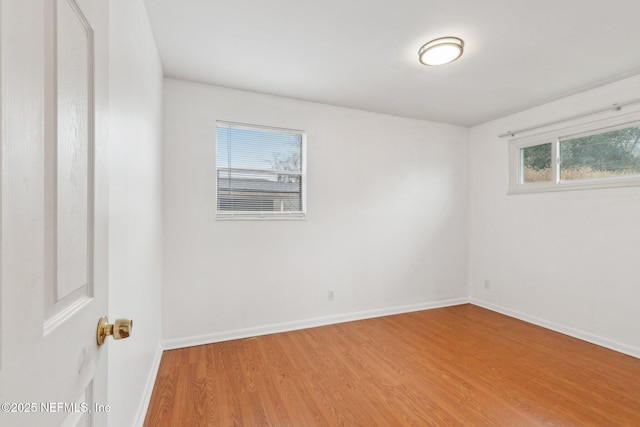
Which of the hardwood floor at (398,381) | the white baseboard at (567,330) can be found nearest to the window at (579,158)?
the white baseboard at (567,330)

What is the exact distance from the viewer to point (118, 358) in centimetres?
129

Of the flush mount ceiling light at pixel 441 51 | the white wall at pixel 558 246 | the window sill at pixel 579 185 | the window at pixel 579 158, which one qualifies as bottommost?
the white wall at pixel 558 246

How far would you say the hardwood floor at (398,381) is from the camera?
1816 mm

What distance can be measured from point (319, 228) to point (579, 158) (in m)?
2.97

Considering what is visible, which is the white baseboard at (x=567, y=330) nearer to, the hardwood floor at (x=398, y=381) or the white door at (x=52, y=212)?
the hardwood floor at (x=398, y=381)

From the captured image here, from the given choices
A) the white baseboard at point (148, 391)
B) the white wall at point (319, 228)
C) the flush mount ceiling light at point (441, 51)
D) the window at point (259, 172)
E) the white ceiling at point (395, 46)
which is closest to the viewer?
the white baseboard at point (148, 391)

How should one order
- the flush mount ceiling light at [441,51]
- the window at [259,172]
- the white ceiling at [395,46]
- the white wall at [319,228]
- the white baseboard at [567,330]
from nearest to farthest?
the white ceiling at [395,46]
the flush mount ceiling light at [441,51]
the white baseboard at [567,330]
the white wall at [319,228]
the window at [259,172]

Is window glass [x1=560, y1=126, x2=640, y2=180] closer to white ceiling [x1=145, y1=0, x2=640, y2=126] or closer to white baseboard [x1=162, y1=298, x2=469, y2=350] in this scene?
white ceiling [x1=145, y1=0, x2=640, y2=126]

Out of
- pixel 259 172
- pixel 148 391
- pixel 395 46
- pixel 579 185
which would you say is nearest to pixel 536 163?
pixel 579 185

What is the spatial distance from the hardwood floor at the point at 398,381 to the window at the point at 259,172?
136cm

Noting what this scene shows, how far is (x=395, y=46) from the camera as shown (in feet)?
7.22

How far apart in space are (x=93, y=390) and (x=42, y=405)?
0.27 meters

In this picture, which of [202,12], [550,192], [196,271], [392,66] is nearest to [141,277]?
[196,271]

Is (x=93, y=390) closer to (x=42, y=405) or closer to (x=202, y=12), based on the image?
(x=42, y=405)
